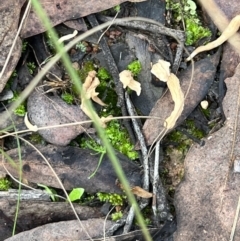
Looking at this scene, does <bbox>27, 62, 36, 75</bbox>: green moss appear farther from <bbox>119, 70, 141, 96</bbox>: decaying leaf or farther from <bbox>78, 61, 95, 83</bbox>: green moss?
<bbox>119, 70, 141, 96</bbox>: decaying leaf

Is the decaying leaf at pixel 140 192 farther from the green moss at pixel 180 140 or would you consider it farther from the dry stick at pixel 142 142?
the green moss at pixel 180 140

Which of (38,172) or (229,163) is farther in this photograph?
(38,172)

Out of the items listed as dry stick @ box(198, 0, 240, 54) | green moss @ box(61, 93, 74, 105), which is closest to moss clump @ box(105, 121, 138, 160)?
green moss @ box(61, 93, 74, 105)

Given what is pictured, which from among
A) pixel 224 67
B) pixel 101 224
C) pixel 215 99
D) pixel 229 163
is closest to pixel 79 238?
pixel 101 224

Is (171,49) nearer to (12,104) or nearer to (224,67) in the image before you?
(224,67)

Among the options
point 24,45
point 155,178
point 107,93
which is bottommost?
point 155,178

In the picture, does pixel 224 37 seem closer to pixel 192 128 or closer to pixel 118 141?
pixel 192 128

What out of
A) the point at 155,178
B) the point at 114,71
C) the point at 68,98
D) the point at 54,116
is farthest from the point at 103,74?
the point at 155,178
